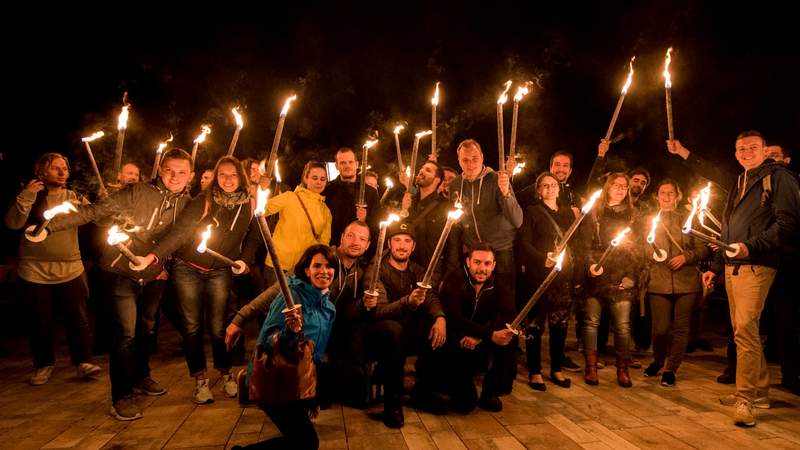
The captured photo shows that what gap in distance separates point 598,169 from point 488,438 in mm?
3756

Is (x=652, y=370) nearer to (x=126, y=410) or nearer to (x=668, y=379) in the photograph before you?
(x=668, y=379)

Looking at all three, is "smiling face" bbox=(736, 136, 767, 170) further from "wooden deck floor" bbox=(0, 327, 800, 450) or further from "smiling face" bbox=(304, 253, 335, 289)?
"smiling face" bbox=(304, 253, 335, 289)

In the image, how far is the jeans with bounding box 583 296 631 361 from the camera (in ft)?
16.7

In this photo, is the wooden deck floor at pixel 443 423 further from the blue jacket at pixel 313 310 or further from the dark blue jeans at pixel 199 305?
the blue jacket at pixel 313 310

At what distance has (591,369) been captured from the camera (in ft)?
16.6

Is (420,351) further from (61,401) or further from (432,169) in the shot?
(61,401)

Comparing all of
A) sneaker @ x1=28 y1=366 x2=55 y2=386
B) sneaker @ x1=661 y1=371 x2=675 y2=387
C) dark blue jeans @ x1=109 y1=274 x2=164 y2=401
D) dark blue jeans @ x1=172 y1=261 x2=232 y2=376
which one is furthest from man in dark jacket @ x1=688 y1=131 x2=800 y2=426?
sneaker @ x1=28 y1=366 x2=55 y2=386

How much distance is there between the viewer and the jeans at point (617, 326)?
509 centimetres

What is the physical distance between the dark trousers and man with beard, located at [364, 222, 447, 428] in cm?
323

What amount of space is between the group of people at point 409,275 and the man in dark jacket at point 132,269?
0.04 feet

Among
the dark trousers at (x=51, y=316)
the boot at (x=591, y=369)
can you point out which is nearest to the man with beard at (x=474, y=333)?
the boot at (x=591, y=369)

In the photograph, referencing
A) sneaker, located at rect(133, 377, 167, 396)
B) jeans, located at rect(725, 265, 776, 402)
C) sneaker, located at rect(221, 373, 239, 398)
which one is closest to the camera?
jeans, located at rect(725, 265, 776, 402)

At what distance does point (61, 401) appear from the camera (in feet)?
14.1

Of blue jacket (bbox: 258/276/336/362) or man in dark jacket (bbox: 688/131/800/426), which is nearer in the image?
blue jacket (bbox: 258/276/336/362)
